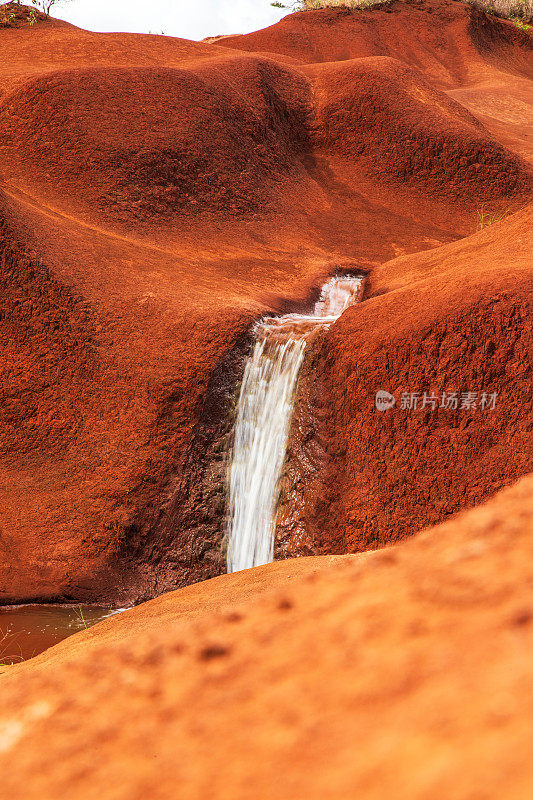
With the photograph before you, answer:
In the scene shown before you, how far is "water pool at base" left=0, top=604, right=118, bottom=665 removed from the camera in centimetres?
514

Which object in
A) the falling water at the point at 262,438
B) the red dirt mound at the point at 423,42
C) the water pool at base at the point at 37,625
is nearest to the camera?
the water pool at base at the point at 37,625

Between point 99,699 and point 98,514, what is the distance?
4.85 m

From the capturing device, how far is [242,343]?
626 centimetres

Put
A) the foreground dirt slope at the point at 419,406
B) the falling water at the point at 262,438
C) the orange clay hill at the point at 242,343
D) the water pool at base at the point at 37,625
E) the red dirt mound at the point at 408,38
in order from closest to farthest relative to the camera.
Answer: the orange clay hill at the point at 242,343 < the foreground dirt slope at the point at 419,406 < the water pool at base at the point at 37,625 < the falling water at the point at 262,438 < the red dirt mound at the point at 408,38

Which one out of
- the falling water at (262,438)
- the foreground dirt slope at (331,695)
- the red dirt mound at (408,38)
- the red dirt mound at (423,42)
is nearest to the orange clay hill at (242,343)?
the foreground dirt slope at (331,695)

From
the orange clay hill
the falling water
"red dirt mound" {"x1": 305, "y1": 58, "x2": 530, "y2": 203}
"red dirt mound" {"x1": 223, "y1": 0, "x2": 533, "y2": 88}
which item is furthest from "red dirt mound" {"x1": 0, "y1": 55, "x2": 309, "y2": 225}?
"red dirt mound" {"x1": 223, "y1": 0, "x2": 533, "y2": 88}

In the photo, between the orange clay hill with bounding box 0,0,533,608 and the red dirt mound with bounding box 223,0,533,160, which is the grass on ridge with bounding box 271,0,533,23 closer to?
the red dirt mound with bounding box 223,0,533,160

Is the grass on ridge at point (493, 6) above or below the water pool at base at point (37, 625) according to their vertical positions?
above

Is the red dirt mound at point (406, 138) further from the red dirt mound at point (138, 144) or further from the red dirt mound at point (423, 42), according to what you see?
the red dirt mound at point (423, 42)

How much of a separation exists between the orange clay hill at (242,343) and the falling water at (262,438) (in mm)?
142

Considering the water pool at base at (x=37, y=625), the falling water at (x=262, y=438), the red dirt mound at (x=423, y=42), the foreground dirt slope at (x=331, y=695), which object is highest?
the red dirt mound at (x=423, y=42)

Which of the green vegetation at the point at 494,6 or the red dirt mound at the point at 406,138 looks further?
the green vegetation at the point at 494,6

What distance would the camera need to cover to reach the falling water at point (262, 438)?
5.88m

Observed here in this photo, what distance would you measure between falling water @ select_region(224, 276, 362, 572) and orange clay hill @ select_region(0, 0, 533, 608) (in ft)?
0.47
